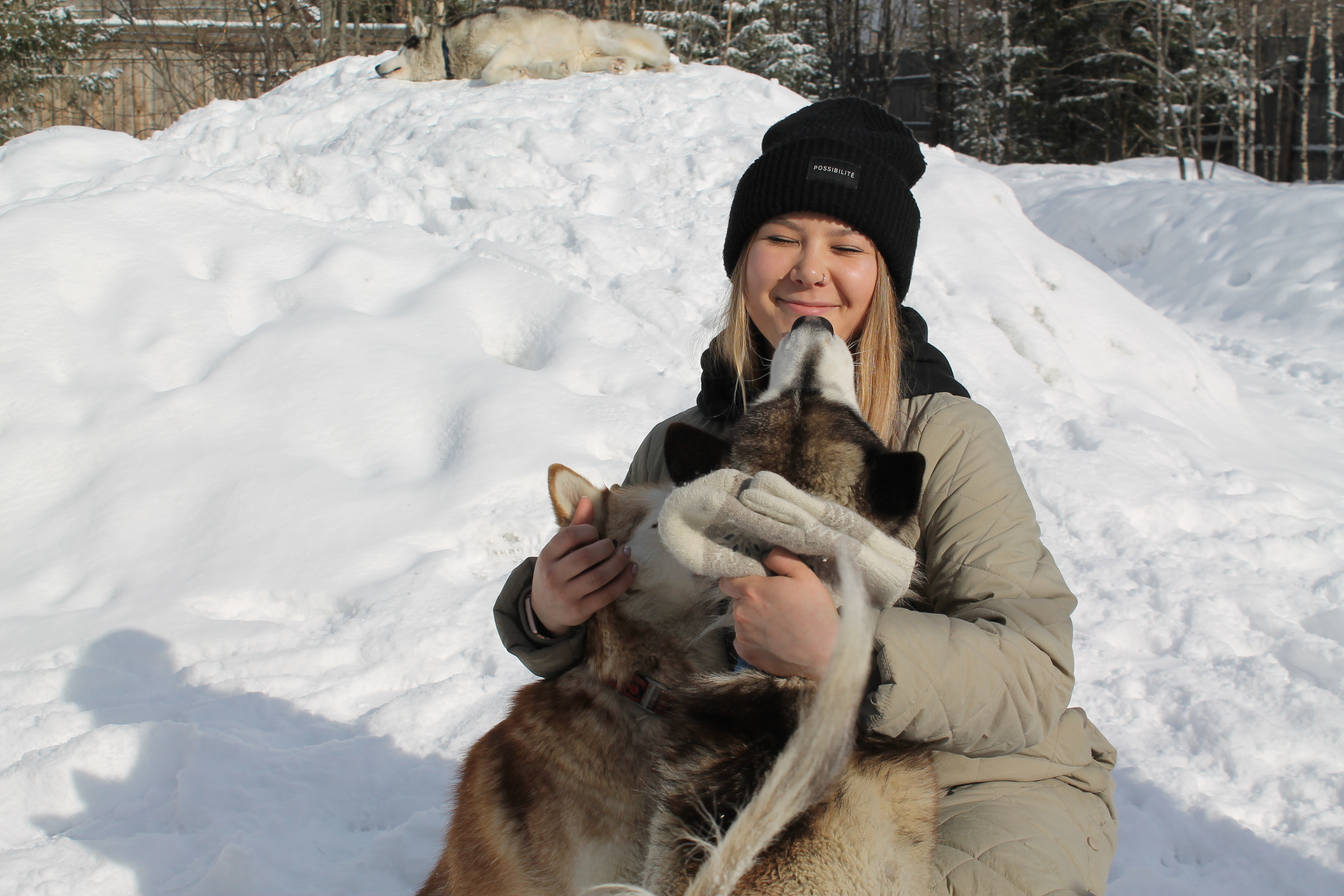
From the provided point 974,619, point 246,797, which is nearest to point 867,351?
point 974,619

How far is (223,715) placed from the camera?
297cm

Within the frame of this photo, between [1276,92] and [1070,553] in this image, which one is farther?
[1276,92]

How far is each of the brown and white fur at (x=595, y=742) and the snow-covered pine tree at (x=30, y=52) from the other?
46.6 ft

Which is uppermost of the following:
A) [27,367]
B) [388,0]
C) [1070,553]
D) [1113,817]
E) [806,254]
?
[388,0]

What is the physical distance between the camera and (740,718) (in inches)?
50.4

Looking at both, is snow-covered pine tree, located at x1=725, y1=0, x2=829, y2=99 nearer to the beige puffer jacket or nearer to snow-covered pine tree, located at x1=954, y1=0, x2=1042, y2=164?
snow-covered pine tree, located at x1=954, y1=0, x2=1042, y2=164

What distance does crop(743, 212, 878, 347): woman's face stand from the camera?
6.24ft

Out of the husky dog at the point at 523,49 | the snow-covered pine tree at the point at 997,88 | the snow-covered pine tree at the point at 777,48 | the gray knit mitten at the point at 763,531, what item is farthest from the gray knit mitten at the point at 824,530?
the snow-covered pine tree at the point at 997,88

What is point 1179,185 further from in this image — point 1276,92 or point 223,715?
point 223,715

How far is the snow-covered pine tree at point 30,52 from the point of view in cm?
1178

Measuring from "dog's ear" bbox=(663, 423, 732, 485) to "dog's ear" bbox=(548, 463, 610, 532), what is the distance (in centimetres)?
42

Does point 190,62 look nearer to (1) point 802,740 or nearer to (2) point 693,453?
(2) point 693,453

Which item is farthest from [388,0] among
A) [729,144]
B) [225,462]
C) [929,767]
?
[929,767]

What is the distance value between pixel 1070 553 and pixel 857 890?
3437 millimetres
